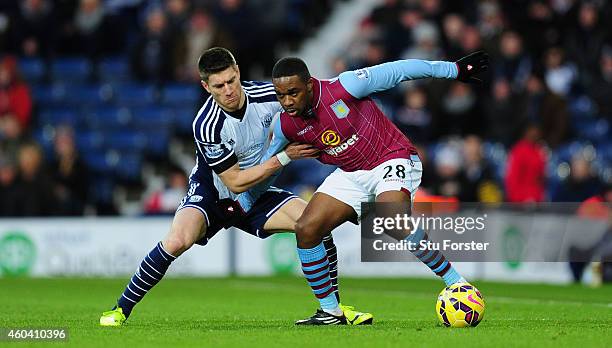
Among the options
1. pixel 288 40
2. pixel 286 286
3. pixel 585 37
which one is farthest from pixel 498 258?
pixel 288 40

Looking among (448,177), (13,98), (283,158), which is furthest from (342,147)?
(13,98)

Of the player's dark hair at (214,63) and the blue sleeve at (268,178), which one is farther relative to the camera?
the blue sleeve at (268,178)

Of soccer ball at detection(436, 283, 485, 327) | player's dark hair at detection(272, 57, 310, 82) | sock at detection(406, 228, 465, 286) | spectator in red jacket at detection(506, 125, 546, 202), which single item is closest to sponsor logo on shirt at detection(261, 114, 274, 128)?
player's dark hair at detection(272, 57, 310, 82)

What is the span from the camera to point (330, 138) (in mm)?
9281

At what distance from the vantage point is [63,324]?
9.58 metres

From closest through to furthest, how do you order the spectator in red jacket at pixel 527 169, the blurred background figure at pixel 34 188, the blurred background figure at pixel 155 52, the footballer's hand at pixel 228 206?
the footballer's hand at pixel 228 206 → the spectator in red jacket at pixel 527 169 → the blurred background figure at pixel 34 188 → the blurred background figure at pixel 155 52

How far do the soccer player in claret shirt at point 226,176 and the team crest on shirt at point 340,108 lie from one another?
0.32 m

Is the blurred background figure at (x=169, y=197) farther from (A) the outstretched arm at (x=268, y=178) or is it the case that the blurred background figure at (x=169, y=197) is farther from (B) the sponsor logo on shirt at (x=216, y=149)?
(B) the sponsor logo on shirt at (x=216, y=149)

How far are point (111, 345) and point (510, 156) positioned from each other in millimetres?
10963

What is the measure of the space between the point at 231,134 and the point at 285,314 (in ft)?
6.85

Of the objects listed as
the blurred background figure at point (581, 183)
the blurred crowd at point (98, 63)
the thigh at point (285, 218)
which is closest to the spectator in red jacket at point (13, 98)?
the blurred crowd at point (98, 63)

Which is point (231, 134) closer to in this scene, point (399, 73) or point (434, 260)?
point (399, 73)

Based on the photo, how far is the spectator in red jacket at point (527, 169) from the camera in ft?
57.3

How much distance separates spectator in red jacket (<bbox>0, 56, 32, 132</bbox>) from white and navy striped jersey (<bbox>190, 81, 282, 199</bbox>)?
10420mm
